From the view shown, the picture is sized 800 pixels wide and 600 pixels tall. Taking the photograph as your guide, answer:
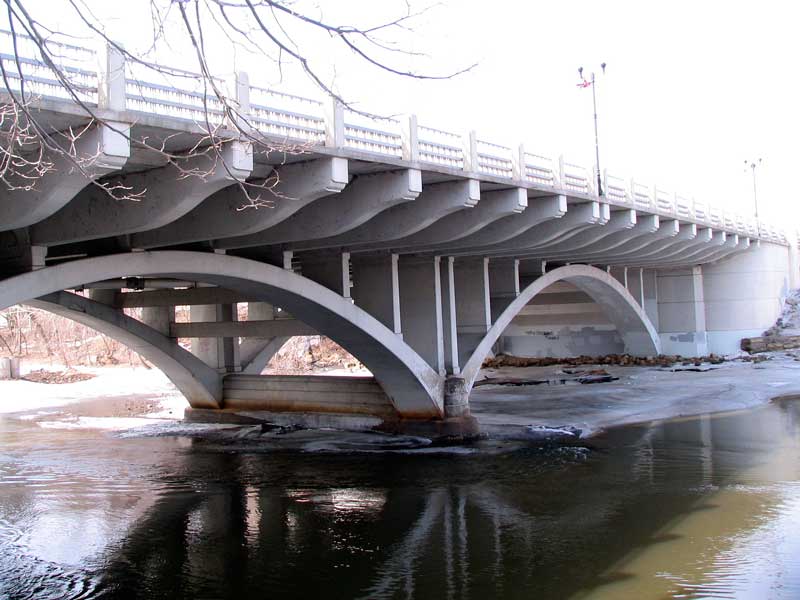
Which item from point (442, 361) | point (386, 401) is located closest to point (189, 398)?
point (386, 401)

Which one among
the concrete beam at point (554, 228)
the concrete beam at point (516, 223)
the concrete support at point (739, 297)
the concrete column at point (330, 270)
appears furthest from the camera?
the concrete support at point (739, 297)

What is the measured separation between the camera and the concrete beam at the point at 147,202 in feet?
33.4

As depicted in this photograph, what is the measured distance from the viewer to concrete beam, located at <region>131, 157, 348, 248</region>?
39.1 feet

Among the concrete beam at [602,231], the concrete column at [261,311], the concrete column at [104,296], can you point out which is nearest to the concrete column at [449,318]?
the concrete beam at [602,231]

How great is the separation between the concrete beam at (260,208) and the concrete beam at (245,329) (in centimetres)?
580

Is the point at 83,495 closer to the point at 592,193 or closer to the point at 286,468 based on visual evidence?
the point at 286,468

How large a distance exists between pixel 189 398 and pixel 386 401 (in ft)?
18.9

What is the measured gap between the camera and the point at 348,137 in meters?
12.3

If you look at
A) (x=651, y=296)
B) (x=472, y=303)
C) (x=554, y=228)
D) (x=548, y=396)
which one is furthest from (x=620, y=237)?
(x=651, y=296)

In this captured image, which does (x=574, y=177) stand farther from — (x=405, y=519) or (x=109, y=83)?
(x=109, y=83)

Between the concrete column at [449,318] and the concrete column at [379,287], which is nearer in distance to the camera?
the concrete column at [379,287]

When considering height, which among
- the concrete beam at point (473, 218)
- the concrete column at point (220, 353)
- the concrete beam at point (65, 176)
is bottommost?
the concrete column at point (220, 353)

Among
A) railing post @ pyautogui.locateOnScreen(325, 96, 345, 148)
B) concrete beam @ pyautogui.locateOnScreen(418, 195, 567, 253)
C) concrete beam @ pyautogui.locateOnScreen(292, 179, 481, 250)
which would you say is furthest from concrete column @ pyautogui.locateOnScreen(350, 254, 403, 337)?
railing post @ pyautogui.locateOnScreen(325, 96, 345, 148)

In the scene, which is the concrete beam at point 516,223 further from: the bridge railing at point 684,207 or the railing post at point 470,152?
the bridge railing at point 684,207
